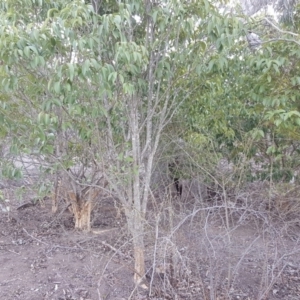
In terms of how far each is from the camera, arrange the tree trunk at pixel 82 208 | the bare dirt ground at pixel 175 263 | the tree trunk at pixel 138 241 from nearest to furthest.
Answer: the bare dirt ground at pixel 175 263 < the tree trunk at pixel 138 241 < the tree trunk at pixel 82 208

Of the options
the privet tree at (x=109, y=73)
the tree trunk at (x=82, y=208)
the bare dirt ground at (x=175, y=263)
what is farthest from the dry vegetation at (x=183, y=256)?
the privet tree at (x=109, y=73)

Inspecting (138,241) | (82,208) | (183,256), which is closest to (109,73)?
(138,241)

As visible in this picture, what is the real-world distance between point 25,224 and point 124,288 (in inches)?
96.1

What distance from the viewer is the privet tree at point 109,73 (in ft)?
8.98

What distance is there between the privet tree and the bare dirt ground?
0.26 meters

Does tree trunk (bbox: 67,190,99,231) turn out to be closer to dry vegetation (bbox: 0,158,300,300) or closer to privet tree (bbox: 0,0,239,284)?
dry vegetation (bbox: 0,158,300,300)

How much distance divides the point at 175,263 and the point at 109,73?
175 centimetres

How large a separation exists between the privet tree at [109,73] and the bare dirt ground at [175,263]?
10.2 inches

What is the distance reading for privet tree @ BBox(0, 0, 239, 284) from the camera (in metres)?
2.74

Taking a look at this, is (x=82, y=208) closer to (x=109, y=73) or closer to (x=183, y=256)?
(x=183, y=256)

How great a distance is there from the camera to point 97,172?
4734 mm

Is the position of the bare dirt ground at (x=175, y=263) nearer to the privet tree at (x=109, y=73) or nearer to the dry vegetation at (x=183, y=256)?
the dry vegetation at (x=183, y=256)

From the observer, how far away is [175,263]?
335 cm

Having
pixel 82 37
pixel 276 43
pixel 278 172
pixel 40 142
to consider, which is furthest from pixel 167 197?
pixel 278 172
